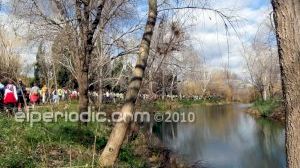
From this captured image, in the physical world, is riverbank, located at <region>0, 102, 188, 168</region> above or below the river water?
above

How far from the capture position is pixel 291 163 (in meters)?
4.89

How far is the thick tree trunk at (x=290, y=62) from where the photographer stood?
15.7ft

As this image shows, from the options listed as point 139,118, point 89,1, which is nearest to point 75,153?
point 89,1

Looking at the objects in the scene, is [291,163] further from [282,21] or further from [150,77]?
[150,77]

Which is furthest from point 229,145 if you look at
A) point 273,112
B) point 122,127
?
point 273,112

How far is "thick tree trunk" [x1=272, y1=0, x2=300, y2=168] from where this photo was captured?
15.7ft

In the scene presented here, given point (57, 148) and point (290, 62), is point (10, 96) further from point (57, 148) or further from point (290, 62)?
point (290, 62)

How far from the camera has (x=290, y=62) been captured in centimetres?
482

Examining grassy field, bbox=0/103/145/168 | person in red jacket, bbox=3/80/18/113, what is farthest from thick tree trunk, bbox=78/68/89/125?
person in red jacket, bbox=3/80/18/113

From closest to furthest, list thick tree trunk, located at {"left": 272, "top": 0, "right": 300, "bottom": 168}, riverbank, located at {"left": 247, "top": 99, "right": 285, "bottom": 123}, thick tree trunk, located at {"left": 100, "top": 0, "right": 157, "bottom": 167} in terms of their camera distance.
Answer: thick tree trunk, located at {"left": 272, "top": 0, "right": 300, "bottom": 168} < thick tree trunk, located at {"left": 100, "top": 0, "right": 157, "bottom": 167} < riverbank, located at {"left": 247, "top": 99, "right": 285, "bottom": 123}

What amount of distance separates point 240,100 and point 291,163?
92.0 m

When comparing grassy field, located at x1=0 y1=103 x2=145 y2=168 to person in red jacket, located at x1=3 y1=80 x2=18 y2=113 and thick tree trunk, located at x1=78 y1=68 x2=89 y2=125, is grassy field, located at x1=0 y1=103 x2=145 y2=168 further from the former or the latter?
person in red jacket, located at x1=3 y1=80 x2=18 y2=113

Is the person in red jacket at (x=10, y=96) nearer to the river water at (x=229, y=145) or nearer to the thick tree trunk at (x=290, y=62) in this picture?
the river water at (x=229, y=145)

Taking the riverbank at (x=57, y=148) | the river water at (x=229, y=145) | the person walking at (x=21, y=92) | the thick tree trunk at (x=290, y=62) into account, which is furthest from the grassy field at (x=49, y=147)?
the river water at (x=229, y=145)
